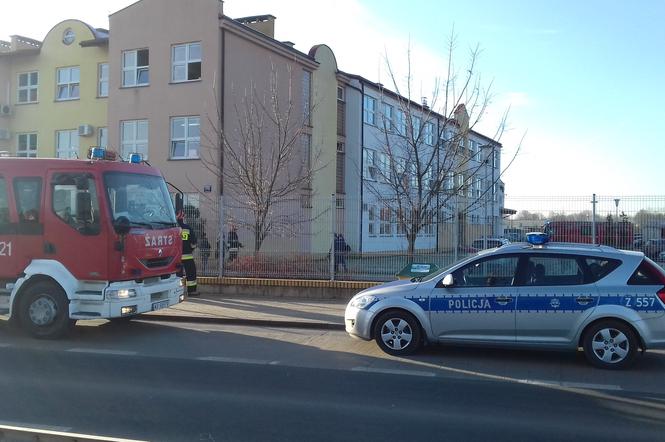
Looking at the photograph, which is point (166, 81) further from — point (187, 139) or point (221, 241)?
point (221, 241)

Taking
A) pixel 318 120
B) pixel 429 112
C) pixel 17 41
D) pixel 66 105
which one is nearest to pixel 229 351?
pixel 429 112

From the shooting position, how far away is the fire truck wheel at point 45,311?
31.8 ft

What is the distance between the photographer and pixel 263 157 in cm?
2183

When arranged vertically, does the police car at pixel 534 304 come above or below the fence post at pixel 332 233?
below

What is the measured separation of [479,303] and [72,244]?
620cm

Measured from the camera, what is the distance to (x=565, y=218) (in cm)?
1365

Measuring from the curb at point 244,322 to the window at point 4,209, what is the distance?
3.26 m

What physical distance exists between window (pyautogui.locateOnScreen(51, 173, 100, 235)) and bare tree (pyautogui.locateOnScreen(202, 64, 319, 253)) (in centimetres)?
691

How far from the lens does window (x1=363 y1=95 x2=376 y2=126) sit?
108 feet

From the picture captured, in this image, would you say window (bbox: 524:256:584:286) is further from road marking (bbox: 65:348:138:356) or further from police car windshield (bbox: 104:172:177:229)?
police car windshield (bbox: 104:172:177:229)

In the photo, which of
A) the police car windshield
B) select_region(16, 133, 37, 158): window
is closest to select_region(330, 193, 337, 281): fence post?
the police car windshield

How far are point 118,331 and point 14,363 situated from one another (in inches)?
111

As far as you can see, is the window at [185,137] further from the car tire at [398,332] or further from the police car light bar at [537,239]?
the police car light bar at [537,239]

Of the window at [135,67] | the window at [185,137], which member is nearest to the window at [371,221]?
the window at [185,137]
